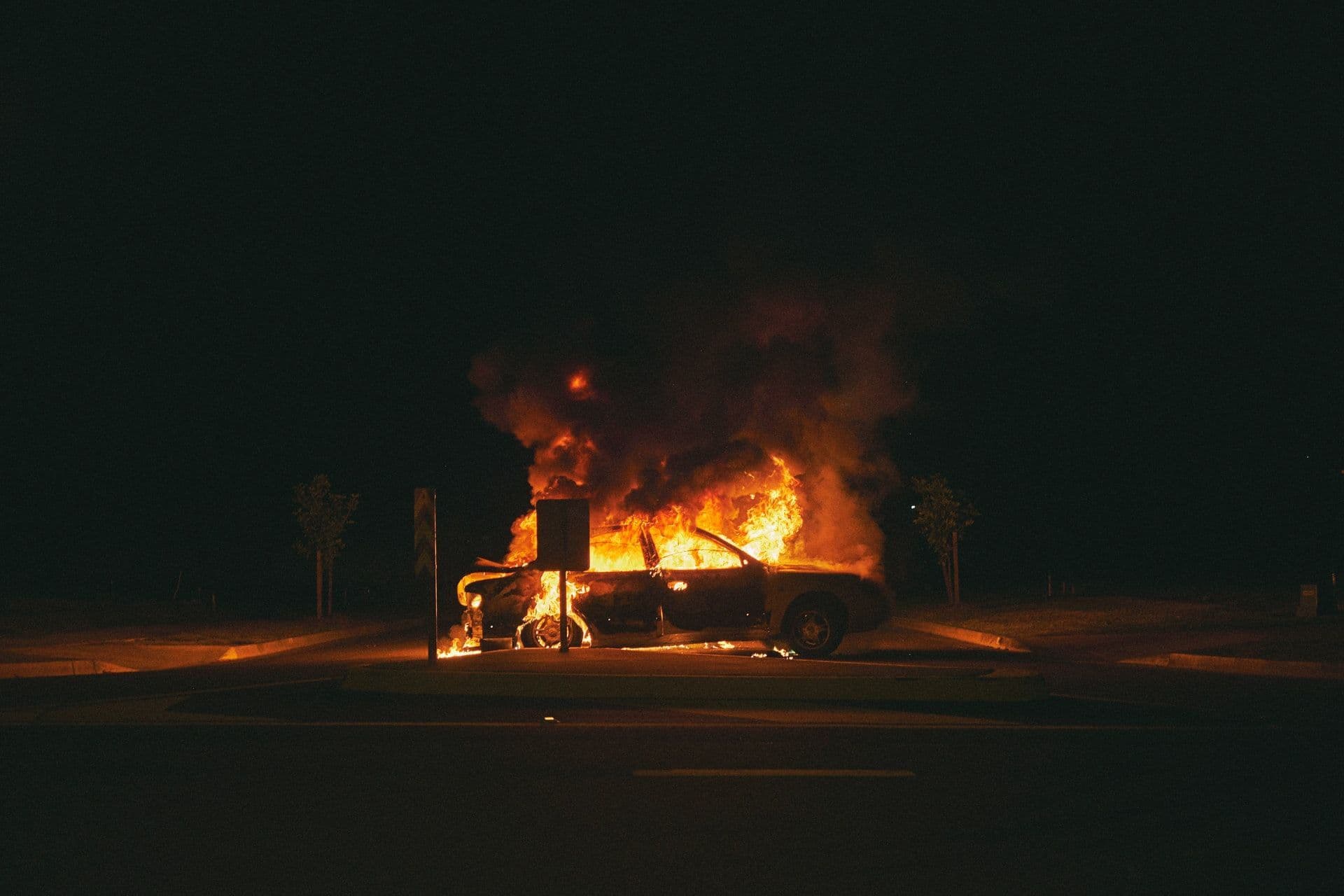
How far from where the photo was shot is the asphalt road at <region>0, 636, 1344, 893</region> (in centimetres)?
611

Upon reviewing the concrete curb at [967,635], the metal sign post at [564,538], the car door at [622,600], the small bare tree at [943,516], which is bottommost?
the concrete curb at [967,635]

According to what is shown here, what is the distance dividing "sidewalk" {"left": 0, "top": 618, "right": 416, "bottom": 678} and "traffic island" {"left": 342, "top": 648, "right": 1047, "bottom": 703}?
596 cm

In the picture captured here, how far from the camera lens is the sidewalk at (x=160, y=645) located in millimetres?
17766

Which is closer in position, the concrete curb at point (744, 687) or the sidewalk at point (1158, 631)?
the concrete curb at point (744, 687)

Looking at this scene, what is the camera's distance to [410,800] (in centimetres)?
774

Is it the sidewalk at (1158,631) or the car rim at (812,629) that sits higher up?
→ the car rim at (812,629)

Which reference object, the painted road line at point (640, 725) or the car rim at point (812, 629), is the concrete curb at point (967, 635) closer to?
the car rim at point (812, 629)

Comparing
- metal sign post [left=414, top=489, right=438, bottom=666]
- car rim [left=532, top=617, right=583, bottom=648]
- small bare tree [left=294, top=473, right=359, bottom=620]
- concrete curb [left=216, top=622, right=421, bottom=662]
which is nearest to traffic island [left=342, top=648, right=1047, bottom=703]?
metal sign post [left=414, top=489, right=438, bottom=666]

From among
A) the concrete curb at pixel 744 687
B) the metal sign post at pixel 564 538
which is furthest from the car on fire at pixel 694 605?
the concrete curb at pixel 744 687

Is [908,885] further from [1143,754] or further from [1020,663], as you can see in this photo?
[1020,663]

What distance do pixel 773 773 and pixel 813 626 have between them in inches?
306

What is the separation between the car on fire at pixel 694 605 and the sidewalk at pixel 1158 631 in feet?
15.3

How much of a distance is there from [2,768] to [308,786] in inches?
93.5

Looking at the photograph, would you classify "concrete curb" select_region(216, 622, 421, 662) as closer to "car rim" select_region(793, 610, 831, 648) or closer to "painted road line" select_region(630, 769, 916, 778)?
"car rim" select_region(793, 610, 831, 648)
